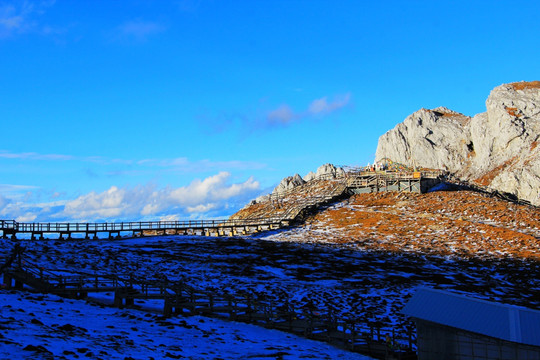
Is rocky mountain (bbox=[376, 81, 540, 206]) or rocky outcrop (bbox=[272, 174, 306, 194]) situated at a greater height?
rocky mountain (bbox=[376, 81, 540, 206])

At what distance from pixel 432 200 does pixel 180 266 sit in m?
42.9

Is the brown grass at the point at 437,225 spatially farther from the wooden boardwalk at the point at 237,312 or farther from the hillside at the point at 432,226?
the wooden boardwalk at the point at 237,312

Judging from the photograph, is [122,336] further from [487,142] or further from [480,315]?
[487,142]

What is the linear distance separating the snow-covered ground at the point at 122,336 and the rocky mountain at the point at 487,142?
69.8m

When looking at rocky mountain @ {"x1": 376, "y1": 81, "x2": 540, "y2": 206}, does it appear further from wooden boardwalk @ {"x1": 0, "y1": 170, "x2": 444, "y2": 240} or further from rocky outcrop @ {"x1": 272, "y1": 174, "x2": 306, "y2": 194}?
rocky outcrop @ {"x1": 272, "y1": 174, "x2": 306, "y2": 194}

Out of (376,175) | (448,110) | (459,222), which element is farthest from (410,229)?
(448,110)

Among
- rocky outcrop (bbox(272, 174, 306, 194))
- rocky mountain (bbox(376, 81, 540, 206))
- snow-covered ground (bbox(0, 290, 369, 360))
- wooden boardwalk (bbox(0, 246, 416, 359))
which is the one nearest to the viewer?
snow-covered ground (bbox(0, 290, 369, 360))

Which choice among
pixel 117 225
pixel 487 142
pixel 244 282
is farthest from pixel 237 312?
pixel 487 142

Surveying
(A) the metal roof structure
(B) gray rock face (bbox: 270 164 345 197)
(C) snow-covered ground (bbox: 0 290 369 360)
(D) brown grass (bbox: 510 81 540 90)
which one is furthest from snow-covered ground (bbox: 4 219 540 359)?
(D) brown grass (bbox: 510 81 540 90)

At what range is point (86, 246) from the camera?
54.7m

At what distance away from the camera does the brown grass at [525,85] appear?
11081 centimetres

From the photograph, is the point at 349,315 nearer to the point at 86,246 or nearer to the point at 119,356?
the point at 119,356

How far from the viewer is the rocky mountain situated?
88312 mm

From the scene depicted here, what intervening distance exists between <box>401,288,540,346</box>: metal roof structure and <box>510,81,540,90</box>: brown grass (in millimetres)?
100053
